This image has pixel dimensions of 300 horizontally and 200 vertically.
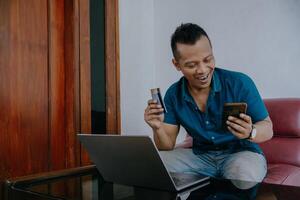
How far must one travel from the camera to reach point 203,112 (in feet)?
4.71

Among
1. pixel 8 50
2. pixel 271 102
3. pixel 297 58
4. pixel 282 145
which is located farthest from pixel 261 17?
pixel 8 50

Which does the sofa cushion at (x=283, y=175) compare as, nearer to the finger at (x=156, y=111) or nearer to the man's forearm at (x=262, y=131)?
the man's forearm at (x=262, y=131)

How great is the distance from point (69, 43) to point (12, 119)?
568 millimetres

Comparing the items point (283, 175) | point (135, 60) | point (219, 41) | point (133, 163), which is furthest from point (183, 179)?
point (135, 60)

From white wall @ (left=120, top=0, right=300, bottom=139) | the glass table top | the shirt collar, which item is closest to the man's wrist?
the glass table top

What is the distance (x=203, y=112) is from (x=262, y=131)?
0.28 meters

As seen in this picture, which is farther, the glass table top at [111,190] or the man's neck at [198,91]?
the man's neck at [198,91]

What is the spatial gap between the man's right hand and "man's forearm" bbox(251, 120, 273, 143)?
0.35m

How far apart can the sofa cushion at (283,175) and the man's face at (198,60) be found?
17.8 inches

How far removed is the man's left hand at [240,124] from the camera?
3.43 feet

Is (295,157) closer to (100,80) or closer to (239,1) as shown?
(239,1)

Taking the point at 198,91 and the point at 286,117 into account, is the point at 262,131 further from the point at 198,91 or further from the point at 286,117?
the point at 286,117

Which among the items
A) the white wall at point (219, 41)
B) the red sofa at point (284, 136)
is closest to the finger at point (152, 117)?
the red sofa at point (284, 136)

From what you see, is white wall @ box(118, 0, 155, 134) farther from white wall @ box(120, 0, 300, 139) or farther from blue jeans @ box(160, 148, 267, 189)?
blue jeans @ box(160, 148, 267, 189)
